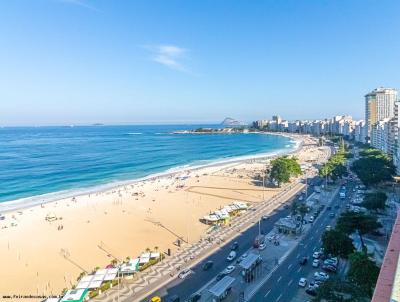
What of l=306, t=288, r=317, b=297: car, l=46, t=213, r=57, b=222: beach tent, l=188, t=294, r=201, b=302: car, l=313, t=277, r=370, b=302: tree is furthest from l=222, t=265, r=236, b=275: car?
l=46, t=213, r=57, b=222: beach tent

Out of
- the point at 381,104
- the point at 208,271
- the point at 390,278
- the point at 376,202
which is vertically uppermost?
the point at 381,104

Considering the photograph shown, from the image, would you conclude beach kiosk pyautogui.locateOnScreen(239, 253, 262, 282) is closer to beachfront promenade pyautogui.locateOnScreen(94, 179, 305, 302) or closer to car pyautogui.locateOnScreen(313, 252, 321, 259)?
beachfront promenade pyautogui.locateOnScreen(94, 179, 305, 302)

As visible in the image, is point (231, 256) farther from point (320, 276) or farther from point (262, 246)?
point (320, 276)

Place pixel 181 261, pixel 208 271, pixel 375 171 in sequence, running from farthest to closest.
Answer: pixel 375 171 → pixel 181 261 → pixel 208 271

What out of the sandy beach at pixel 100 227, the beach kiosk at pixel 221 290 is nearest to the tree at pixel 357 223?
Answer: the beach kiosk at pixel 221 290

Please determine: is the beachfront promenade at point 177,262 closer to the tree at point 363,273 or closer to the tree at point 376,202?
the tree at point 376,202

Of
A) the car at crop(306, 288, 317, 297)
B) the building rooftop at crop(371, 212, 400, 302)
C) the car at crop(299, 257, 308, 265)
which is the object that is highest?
the building rooftop at crop(371, 212, 400, 302)

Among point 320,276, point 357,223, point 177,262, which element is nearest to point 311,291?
point 320,276
